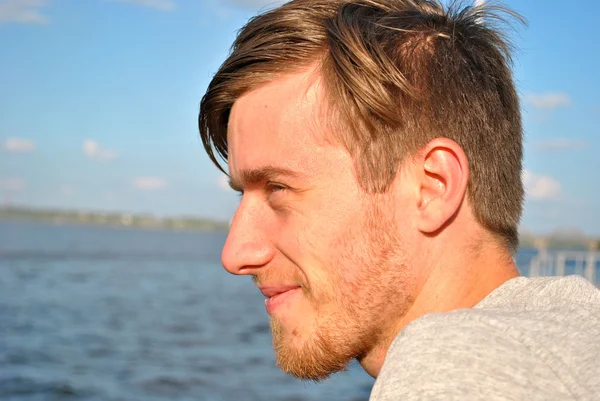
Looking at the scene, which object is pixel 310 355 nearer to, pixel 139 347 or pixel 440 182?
pixel 440 182

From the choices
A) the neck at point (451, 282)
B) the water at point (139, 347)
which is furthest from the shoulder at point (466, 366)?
the water at point (139, 347)

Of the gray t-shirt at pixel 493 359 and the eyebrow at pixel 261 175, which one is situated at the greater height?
the eyebrow at pixel 261 175

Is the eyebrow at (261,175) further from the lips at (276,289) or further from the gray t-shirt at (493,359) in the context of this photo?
the gray t-shirt at (493,359)

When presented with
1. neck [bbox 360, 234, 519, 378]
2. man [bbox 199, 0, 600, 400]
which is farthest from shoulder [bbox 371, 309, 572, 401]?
neck [bbox 360, 234, 519, 378]

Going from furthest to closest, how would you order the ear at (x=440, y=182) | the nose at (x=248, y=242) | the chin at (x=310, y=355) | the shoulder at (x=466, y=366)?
the nose at (x=248, y=242), the chin at (x=310, y=355), the ear at (x=440, y=182), the shoulder at (x=466, y=366)

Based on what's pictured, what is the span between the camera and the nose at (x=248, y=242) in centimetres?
229

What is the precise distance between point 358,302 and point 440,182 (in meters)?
0.41

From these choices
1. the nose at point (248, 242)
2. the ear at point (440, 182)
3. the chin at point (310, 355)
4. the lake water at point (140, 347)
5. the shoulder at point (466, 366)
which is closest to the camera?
the shoulder at point (466, 366)

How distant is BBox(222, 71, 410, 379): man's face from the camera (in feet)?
6.88

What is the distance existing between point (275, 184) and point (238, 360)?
51.4ft

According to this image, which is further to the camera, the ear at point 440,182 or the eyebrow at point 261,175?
the eyebrow at point 261,175

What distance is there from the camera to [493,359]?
131 cm

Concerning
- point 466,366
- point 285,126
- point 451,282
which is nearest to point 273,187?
point 285,126

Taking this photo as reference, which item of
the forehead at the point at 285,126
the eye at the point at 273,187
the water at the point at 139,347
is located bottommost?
the eye at the point at 273,187
